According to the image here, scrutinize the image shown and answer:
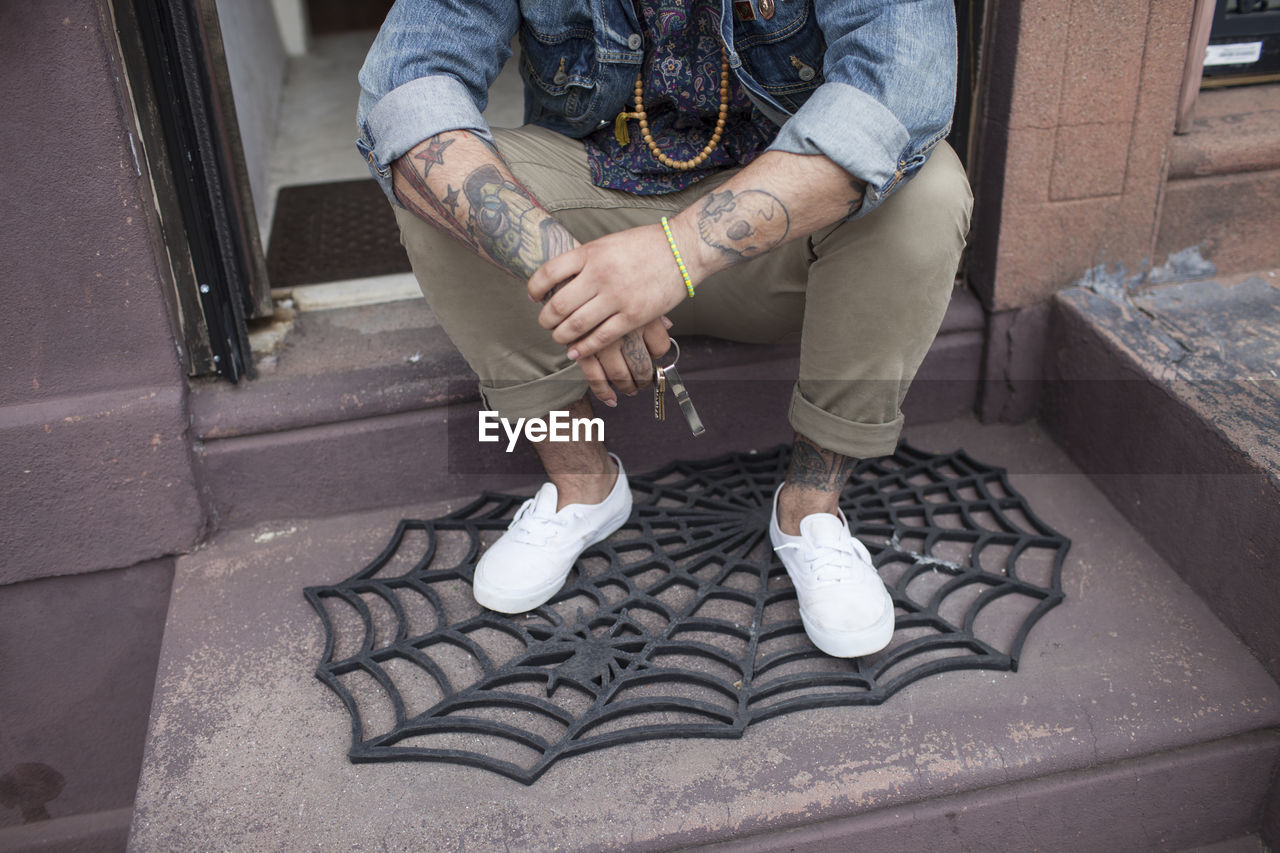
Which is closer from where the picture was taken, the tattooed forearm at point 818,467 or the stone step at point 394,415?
the tattooed forearm at point 818,467

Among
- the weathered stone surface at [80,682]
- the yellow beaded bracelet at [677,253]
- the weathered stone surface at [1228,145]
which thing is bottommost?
the weathered stone surface at [80,682]

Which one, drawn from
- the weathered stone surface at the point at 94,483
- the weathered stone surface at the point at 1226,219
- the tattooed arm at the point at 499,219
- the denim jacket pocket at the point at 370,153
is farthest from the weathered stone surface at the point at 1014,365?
the weathered stone surface at the point at 94,483

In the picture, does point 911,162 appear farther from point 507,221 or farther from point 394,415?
point 394,415

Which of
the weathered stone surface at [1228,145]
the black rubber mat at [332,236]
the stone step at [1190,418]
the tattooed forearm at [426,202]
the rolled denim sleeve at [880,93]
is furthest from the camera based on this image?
the black rubber mat at [332,236]

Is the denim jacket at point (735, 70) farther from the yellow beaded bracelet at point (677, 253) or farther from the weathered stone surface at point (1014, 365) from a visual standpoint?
the weathered stone surface at point (1014, 365)

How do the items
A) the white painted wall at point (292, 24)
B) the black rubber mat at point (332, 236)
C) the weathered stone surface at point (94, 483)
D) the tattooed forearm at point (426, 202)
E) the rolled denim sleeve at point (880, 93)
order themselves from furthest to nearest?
the white painted wall at point (292, 24) → the black rubber mat at point (332, 236) → the weathered stone surface at point (94, 483) → the tattooed forearm at point (426, 202) → the rolled denim sleeve at point (880, 93)

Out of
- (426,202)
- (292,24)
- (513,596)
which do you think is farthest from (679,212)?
(292,24)

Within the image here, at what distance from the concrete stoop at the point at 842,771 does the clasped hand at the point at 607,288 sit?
2.27 ft

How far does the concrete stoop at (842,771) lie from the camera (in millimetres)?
1510

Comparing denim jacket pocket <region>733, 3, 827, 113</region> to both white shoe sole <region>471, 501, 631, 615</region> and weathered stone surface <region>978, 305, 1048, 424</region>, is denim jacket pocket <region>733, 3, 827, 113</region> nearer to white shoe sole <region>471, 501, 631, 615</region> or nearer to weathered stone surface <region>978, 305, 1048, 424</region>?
weathered stone surface <region>978, 305, 1048, 424</region>

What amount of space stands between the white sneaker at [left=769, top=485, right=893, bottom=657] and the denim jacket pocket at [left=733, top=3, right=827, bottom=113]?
2.60ft

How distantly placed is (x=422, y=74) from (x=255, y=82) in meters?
2.26

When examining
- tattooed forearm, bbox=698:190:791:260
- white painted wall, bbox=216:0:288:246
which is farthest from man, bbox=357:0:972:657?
white painted wall, bbox=216:0:288:246

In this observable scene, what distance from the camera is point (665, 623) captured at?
187 cm
